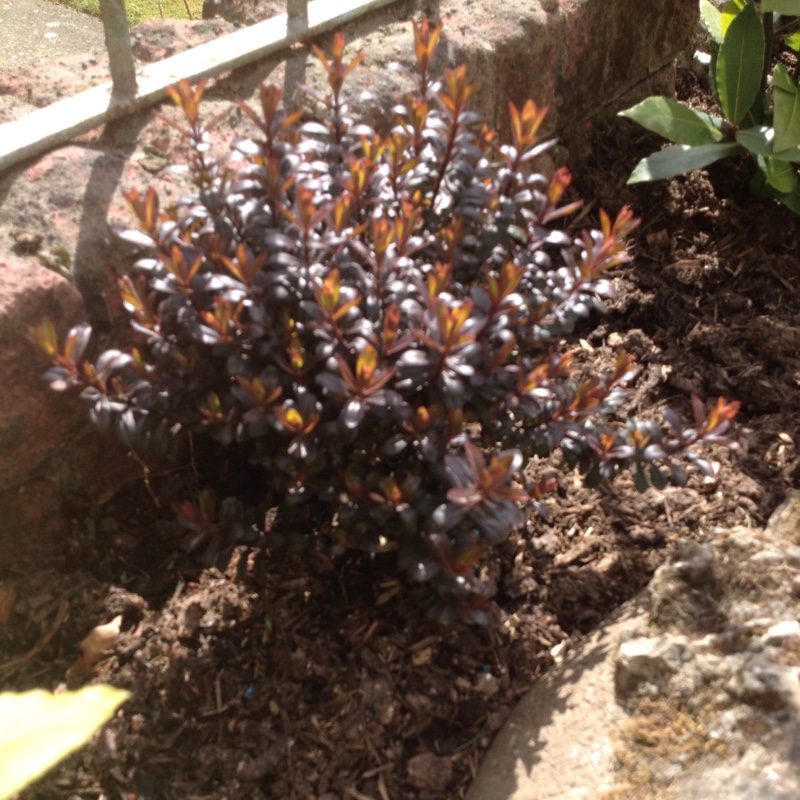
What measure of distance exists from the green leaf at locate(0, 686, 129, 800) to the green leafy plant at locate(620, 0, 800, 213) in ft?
8.86

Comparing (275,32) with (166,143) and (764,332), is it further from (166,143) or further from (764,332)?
(764,332)

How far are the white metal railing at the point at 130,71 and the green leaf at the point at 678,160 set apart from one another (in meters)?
1.15

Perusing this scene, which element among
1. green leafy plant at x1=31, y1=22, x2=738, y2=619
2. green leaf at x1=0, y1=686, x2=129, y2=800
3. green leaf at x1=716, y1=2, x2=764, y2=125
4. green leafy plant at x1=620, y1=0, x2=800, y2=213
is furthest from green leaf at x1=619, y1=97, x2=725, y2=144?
green leaf at x1=0, y1=686, x2=129, y2=800

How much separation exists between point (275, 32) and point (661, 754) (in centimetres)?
216

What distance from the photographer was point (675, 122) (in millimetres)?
3096

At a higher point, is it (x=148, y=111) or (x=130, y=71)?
(x=130, y=71)

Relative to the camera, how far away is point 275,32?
253 centimetres

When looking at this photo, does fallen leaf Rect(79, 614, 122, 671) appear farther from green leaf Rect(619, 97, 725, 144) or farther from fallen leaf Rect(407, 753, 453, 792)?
green leaf Rect(619, 97, 725, 144)

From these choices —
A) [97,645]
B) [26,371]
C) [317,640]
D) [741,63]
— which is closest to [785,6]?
[741,63]

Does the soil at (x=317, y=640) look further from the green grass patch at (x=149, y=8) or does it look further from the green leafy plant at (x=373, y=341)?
the green grass patch at (x=149, y=8)

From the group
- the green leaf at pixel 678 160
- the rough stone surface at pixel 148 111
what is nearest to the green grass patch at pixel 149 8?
the rough stone surface at pixel 148 111

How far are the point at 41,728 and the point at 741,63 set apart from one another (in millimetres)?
3151

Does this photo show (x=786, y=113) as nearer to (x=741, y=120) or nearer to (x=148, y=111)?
(x=741, y=120)

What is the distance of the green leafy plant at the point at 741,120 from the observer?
2.93 m
